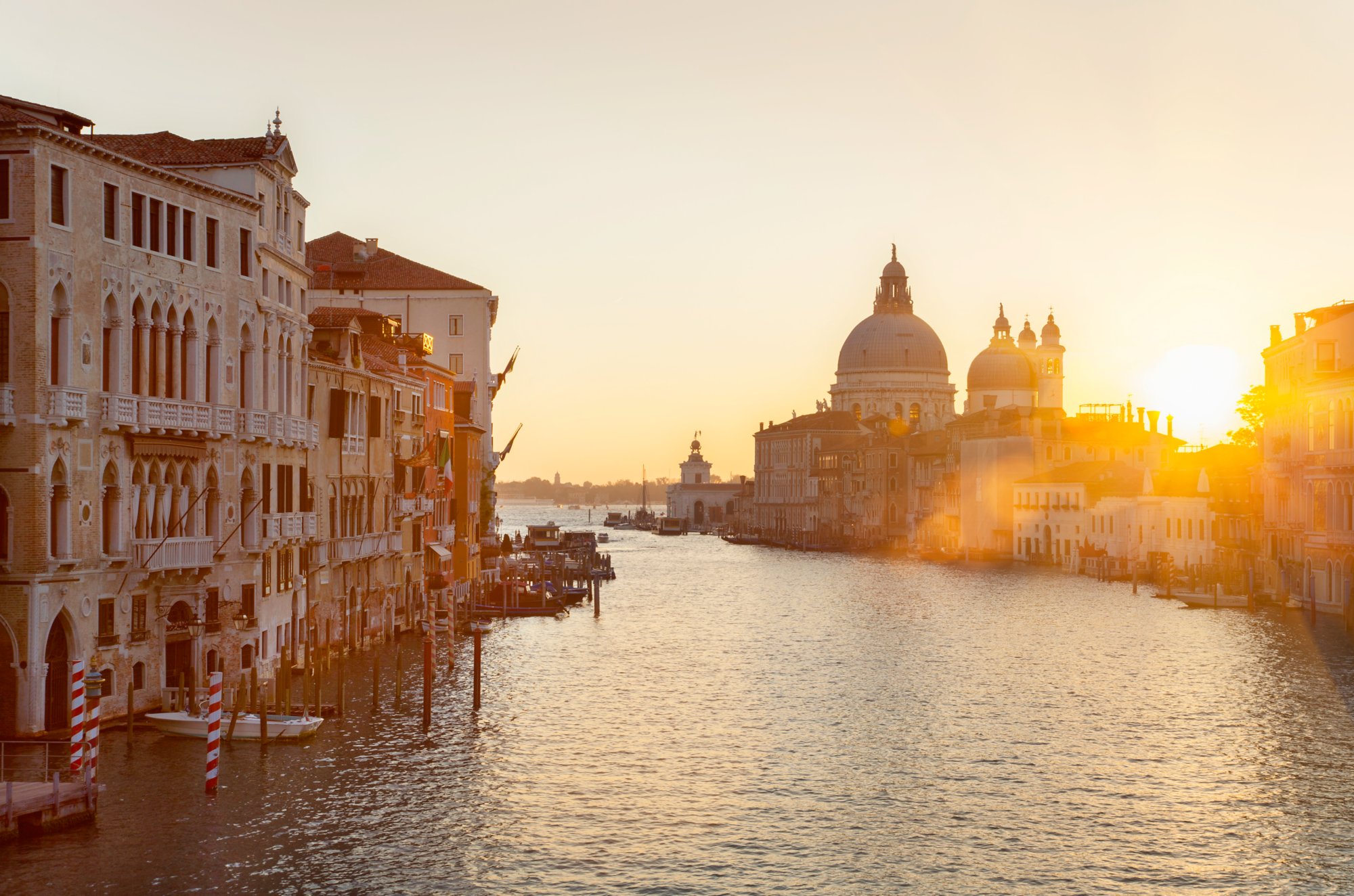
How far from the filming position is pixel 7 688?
24734 millimetres

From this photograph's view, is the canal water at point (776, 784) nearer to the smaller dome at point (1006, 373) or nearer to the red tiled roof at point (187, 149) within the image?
the red tiled roof at point (187, 149)

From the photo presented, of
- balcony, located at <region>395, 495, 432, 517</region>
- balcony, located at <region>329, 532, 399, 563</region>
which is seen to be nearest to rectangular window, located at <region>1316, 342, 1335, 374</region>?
balcony, located at <region>395, 495, 432, 517</region>

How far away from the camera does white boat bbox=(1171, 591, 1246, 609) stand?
58197 millimetres

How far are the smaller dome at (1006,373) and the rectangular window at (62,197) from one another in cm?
12273

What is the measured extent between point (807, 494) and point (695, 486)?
49.3 metres

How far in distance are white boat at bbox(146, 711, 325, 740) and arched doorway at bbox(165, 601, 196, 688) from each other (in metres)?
1.16

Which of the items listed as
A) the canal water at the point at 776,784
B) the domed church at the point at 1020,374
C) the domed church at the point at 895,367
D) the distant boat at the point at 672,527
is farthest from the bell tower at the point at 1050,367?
the canal water at the point at 776,784

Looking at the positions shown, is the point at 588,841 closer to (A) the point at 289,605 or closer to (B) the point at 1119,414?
(A) the point at 289,605

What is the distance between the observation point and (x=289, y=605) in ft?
115

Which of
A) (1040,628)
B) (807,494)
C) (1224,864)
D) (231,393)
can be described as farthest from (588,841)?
(807,494)

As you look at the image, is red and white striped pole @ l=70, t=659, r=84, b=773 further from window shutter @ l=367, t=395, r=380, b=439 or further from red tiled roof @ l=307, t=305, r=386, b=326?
window shutter @ l=367, t=395, r=380, b=439

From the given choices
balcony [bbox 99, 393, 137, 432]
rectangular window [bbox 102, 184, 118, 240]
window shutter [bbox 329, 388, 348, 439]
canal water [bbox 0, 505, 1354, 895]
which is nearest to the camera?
canal water [bbox 0, 505, 1354, 895]

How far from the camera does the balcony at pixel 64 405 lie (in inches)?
992

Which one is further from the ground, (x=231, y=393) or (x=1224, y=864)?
(x=231, y=393)
